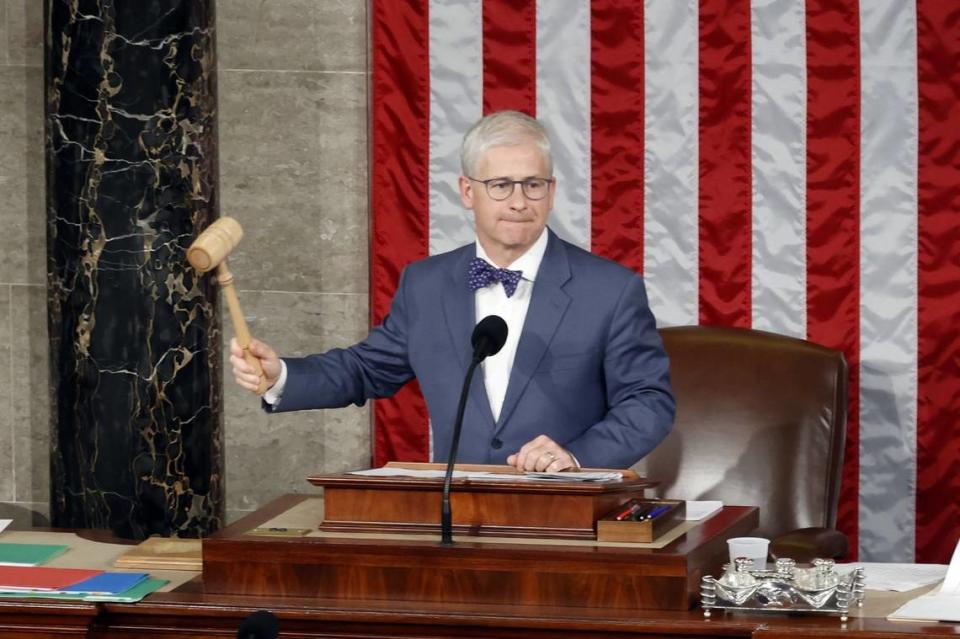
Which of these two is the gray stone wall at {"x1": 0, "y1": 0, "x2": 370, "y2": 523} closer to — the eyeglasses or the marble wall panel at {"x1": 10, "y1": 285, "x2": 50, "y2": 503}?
the marble wall panel at {"x1": 10, "y1": 285, "x2": 50, "y2": 503}

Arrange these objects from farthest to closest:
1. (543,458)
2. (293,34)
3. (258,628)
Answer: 1. (293,34)
2. (543,458)
3. (258,628)

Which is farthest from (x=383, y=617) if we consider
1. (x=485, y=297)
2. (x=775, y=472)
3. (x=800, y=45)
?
(x=800, y=45)

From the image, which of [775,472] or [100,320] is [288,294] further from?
[775,472]

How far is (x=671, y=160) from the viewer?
4.88m

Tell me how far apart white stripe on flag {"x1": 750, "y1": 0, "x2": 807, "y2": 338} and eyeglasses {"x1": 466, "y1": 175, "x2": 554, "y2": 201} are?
1687 millimetres

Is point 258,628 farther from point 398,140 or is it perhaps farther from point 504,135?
point 398,140

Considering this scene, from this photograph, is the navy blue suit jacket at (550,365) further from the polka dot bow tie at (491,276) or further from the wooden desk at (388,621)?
the wooden desk at (388,621)

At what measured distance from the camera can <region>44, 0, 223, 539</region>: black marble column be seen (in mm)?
4715

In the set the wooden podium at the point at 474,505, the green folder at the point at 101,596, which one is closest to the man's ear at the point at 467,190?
the wooden podium at the point at 474,505

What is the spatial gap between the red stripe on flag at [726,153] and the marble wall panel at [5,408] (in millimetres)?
2338

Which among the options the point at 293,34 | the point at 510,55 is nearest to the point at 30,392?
the point at 293,34

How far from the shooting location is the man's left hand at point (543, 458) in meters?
2.97

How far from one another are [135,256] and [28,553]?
171cm

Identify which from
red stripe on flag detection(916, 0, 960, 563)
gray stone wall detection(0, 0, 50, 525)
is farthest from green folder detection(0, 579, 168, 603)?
red stripe on flag detection(916, 0, 960, 563)
